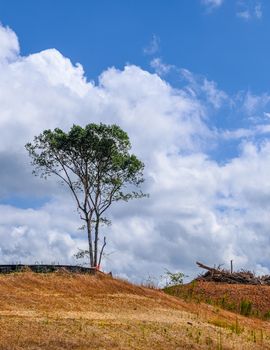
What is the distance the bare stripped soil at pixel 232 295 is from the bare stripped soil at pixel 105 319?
6.70ft

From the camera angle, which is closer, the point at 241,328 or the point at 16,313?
the point at 16,313

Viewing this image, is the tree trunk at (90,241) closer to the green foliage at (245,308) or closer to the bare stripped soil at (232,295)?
the bare stripped soil at (232,295)

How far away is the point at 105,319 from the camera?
21.8m

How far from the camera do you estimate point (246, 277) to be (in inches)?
1542

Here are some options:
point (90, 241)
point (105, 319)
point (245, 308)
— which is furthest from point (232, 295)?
point (105, 319)

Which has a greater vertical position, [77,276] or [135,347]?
[77,276]

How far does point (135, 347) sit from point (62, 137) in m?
23.8

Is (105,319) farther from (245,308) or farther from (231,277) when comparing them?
(231,277)

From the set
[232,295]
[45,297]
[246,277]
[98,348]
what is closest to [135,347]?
[98,348]

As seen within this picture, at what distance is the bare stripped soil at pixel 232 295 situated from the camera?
32188mm

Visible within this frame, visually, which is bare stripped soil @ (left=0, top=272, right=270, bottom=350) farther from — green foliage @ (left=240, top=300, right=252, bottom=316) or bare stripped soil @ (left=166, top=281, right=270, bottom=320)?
bare stripped soil @ (left=166, top=281, right=270, bottom=320)

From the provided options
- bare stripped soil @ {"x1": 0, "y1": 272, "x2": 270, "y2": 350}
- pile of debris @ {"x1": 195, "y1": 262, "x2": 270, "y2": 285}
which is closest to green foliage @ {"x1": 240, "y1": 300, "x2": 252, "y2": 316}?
bare stripped soil @ {"x1": 0, "y1": 272, "x2": 270, "y2": 350}

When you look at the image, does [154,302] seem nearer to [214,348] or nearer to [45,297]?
[45,297]

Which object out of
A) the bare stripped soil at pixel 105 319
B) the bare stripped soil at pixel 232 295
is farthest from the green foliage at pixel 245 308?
the bare stripped soil at pixel 105 319
